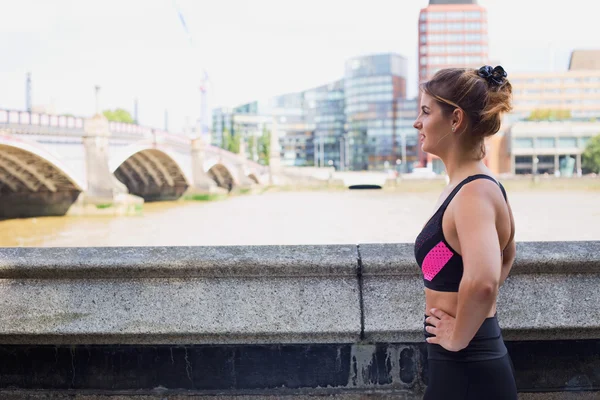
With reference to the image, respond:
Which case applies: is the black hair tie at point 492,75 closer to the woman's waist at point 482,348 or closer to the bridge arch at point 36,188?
the woman's waist at point 482,348

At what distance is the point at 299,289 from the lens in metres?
2.75

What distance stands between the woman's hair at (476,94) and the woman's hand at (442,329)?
0.46 m

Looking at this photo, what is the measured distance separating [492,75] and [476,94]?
0.07 m

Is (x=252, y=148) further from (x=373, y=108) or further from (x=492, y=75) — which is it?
(x=492, y=75)

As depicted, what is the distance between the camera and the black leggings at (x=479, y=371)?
6.18 feet

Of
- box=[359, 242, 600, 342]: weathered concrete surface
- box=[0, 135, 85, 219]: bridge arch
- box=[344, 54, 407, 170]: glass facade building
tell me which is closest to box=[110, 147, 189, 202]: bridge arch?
box=[0, 135, 85, 219]: bridge arch

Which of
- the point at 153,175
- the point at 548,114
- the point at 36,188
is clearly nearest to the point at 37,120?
the point at 36,188

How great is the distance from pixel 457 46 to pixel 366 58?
20.1 m

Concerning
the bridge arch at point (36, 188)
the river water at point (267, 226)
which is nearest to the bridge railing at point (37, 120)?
the bridge arch at point (36, 188)

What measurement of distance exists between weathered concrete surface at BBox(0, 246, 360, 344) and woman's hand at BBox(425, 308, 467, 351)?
802 millimetres

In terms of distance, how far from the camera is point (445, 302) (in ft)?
6.30

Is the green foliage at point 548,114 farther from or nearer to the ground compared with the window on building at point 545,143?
farther from the ground

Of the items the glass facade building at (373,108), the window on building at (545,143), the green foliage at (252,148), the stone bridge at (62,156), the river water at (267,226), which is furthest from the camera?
the glass facade building at (373,108)

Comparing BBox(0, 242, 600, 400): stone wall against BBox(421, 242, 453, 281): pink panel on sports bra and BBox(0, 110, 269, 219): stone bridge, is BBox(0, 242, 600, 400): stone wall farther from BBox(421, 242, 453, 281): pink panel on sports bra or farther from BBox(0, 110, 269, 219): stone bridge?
BBox(0, 110, 269, 219): stone bridge
